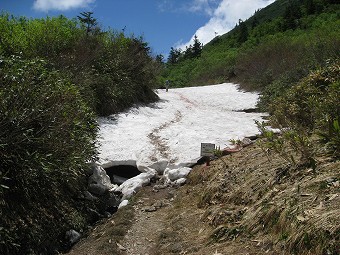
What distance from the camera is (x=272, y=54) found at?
80.6ft

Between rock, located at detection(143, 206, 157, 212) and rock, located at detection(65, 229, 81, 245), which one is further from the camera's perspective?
rock, located at detection(143, 206, 157, 212)

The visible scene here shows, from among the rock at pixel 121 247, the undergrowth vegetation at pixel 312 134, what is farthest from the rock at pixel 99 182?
the undergrowth vegetation at pixel 312 134

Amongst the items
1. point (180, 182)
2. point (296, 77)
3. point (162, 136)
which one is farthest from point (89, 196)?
point (296, 77)

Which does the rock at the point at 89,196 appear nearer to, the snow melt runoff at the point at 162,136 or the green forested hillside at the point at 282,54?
the snow melt runoff at the point at 162,136

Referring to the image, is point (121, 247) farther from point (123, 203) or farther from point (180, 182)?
point (180, 182)

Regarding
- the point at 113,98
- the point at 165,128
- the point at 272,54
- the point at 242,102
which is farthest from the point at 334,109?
the point at 272,54

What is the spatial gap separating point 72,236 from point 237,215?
261cm

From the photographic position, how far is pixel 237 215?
14.9 ft

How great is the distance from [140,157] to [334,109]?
4.84m

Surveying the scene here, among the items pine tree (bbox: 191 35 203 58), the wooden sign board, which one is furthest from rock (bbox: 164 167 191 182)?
pine tree (bbox: 191 35 203 58)

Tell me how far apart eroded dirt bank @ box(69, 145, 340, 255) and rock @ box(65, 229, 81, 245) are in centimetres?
13

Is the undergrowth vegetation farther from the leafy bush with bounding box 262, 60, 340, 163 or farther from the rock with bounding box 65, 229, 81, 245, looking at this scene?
the rock with bounding box 65, 229, 81, 245

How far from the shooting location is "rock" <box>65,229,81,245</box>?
547 centimetres

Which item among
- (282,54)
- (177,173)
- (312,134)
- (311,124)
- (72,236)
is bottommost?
(177,173)
